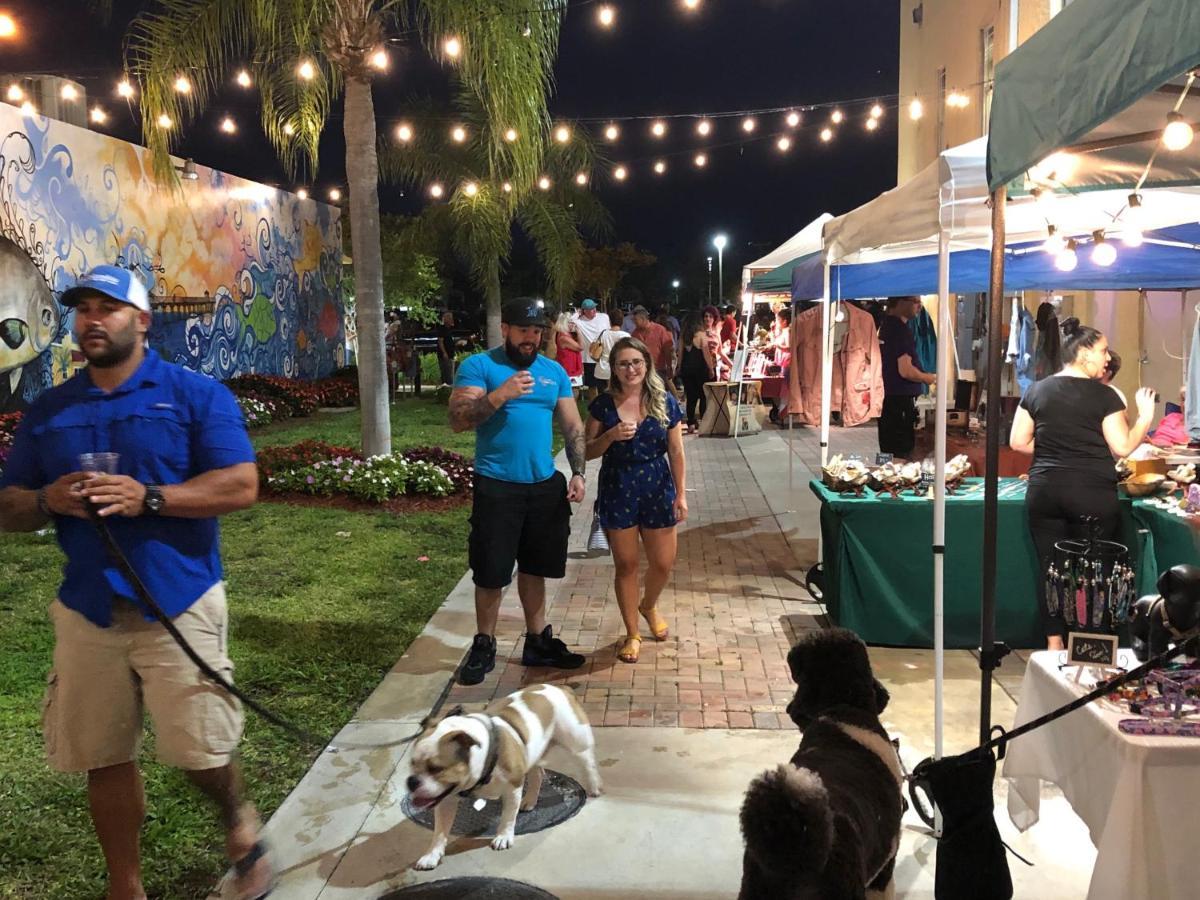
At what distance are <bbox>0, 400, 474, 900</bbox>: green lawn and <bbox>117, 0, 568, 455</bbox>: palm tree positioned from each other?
2.49 m

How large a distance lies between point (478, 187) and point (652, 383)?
13856mm

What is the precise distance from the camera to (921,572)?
566 cm

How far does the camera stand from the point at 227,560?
791cm

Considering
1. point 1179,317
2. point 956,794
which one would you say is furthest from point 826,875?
point 1179,317

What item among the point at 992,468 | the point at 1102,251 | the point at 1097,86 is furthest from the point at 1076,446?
the point at 1097,86

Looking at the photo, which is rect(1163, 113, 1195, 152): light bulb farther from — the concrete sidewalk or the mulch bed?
the mulch bed

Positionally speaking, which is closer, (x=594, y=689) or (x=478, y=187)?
(x=594, y=689)

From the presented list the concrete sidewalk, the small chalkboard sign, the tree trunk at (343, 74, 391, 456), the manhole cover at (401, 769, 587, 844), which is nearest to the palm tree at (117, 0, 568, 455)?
the tree trunk at (343, 74, 391, 456)

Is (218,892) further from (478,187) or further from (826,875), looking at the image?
(478,187)

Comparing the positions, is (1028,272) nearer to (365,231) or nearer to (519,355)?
(519,355)

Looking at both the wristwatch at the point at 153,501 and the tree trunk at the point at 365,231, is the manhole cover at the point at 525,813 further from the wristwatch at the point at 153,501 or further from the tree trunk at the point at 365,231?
the tree trunk at the point at 365,231

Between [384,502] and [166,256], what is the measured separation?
9204mm

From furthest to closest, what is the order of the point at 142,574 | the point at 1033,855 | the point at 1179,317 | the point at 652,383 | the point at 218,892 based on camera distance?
the point at 1179,317
the point at 652,383
the point at 1033,855
the point at 218,892
the point at 142,574

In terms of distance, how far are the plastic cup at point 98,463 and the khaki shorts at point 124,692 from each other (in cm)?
39
